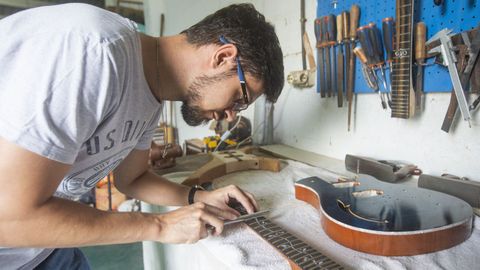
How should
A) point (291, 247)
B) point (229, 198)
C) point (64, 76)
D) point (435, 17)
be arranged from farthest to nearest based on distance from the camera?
point (435, 17) → point (229, 198) → point (291, 247) → point (64, 76)

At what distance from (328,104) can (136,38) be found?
0.91 m

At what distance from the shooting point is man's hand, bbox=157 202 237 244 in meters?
0.59

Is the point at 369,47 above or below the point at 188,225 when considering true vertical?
above

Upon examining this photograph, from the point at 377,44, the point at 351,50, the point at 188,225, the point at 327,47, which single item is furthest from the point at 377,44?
the point at 188,225

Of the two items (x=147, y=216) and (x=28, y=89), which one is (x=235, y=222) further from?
(x=28, y=89)

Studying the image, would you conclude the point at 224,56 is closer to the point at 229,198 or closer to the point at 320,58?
the point at 229,198

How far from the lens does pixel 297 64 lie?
1.41m

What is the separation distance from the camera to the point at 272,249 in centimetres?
57

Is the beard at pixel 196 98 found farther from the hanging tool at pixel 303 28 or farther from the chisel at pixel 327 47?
the hanging tool at pixel 303 28

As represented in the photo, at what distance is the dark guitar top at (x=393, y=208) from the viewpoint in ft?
1.85

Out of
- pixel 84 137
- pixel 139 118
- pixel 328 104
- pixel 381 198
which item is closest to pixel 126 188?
pixel 139 118

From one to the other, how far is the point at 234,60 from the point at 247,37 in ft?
0.20

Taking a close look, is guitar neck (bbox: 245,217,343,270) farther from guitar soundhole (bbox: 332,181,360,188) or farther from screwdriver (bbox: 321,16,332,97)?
screwdriver (bbox: 321,16,332,97)

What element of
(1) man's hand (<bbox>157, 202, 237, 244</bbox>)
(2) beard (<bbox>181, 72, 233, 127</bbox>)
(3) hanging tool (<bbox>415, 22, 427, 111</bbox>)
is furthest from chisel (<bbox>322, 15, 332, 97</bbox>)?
(1) man's hand (<bbox>157, 202, 237, 244</bbox>)
